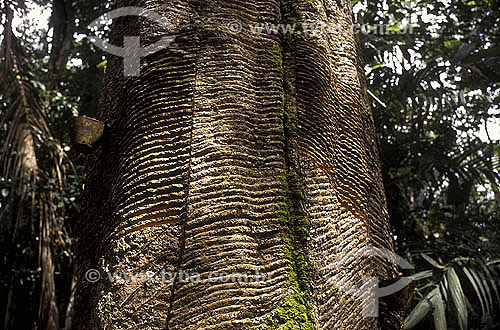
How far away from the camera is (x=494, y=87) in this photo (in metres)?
4.33

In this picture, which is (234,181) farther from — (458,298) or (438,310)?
(458,298)

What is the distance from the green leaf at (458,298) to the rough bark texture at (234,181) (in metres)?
1.40

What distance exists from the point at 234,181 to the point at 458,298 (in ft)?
6.84

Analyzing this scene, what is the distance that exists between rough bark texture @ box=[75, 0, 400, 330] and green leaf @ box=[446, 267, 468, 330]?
1401 mm

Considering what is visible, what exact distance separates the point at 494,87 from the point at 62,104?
13.6ft

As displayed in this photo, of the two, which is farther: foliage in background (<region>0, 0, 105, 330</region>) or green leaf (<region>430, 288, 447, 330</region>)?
foliage in background (<region>0, 0, 105, 330</region>)

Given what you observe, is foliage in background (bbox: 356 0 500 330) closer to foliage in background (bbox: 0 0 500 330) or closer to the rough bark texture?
foliage in background (bbox: 0 0 500 330)

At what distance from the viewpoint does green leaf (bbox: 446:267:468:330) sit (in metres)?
2.57

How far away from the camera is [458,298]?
2.76 m

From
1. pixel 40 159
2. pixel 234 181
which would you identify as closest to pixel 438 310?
pixel 234 181

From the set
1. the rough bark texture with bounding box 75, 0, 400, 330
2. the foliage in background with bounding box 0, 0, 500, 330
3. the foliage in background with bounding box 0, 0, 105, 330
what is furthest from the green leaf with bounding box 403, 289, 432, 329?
the foliage in background with bounding box 0, 0, 105, 330

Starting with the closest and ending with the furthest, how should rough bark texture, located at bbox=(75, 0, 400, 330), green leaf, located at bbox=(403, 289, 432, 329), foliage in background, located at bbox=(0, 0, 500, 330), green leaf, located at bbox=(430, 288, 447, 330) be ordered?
rough bark texture, located at bbox=(75, 0, 400, 330), green leaf, located at bbox=(430, 288, 447, 330), green leaf, located at bbox=(403, 289, 432, 329), foliage in background, located at bbox=(0, 0, 500, 330)

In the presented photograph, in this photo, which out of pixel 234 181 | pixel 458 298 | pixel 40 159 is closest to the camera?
pixel 234 181

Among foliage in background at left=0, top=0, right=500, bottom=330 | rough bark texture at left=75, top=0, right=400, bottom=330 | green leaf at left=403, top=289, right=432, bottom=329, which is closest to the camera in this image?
rough bark texture at left=75, top=0, right=400, bottom=330
